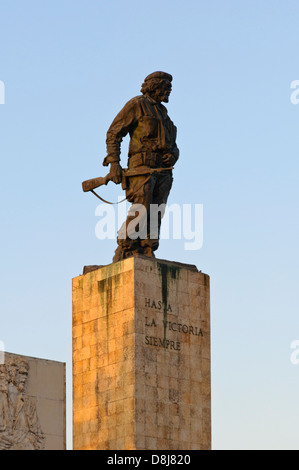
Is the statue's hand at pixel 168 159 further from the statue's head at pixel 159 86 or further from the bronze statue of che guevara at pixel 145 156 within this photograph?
the statue's head at pixel 159 86

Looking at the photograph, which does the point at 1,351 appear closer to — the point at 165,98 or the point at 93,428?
the point at 93,428

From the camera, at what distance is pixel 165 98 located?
5672 cm

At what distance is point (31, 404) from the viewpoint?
54.3m

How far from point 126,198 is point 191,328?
10.8 ft

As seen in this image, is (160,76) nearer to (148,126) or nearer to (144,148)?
(148,126)

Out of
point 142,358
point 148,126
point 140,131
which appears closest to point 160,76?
point 148,126

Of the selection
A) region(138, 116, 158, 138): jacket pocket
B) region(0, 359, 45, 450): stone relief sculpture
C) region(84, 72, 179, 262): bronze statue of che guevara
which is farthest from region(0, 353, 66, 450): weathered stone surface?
region(138, 116, 158, 138): jacket pocket

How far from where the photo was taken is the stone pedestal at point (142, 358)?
5394cm

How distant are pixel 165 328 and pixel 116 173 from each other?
12.4 feet

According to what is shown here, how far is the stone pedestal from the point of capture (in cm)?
5394

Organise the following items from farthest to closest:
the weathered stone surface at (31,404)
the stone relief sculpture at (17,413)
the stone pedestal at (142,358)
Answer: the stone pedestal at (142,358)
the weathered stone surface at (31,404)
the stone relief sculpture at (17,413)

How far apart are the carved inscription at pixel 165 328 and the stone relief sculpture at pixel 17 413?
2770 millimetres

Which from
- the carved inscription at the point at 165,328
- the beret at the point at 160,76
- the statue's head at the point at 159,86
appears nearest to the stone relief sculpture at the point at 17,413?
the carved inscription at the point at 165,328

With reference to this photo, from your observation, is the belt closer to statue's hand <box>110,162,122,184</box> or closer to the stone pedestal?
statue's hand <box>110,162,122,184</box>
